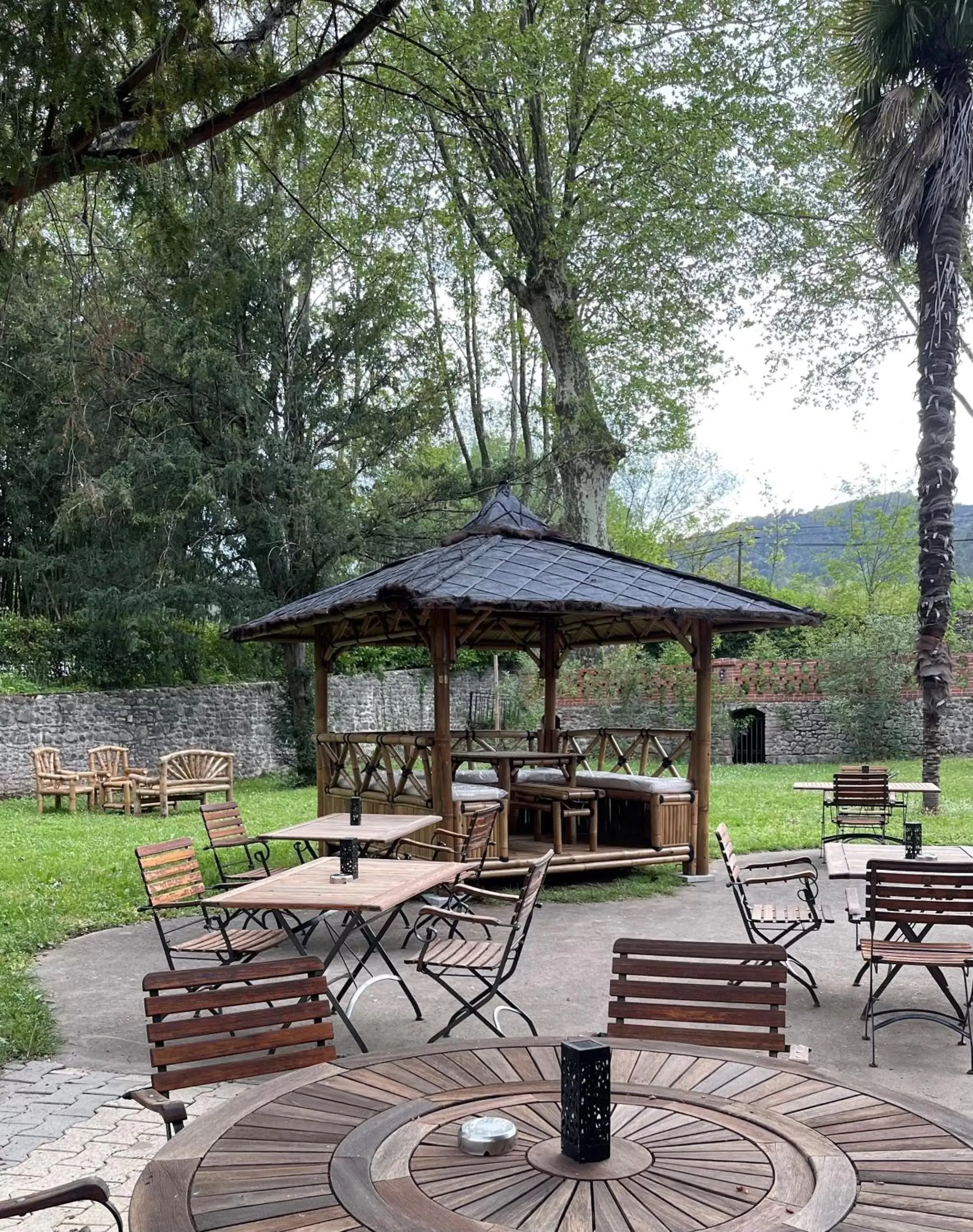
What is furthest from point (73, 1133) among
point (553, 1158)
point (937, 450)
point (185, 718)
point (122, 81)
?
point (185, 718)

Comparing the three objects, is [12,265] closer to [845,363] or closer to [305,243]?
[305,243]

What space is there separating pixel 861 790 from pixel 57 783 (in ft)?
36.7

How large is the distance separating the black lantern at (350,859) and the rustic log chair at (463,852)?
2.47ft

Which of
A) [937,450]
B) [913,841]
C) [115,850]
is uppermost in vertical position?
[937,450]

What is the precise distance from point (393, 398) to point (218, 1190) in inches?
749

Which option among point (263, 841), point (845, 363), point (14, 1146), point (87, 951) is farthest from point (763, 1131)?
point (845, 363)

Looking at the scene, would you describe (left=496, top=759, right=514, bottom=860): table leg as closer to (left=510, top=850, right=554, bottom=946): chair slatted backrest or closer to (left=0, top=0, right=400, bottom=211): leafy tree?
(left=510, top=850, right=554, bottom=946): chair slatted backrest

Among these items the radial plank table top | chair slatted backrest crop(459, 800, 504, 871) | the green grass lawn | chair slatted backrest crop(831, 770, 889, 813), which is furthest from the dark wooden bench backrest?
chair slatted backrest crop(459, 800, 504, 871)

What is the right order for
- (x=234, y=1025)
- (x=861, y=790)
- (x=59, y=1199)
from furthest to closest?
1. (x=861, y=790)
2. (x=234, y=1025)
3. (x=59, y=1199)

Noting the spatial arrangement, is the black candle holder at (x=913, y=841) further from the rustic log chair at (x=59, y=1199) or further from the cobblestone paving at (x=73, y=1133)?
the rustic log chair at (x=59, y=1199)

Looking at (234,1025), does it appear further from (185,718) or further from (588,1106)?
(185,718)

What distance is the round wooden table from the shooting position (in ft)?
7.02

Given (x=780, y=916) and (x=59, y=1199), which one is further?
(x=780, y=916)

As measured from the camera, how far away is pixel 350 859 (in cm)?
609
